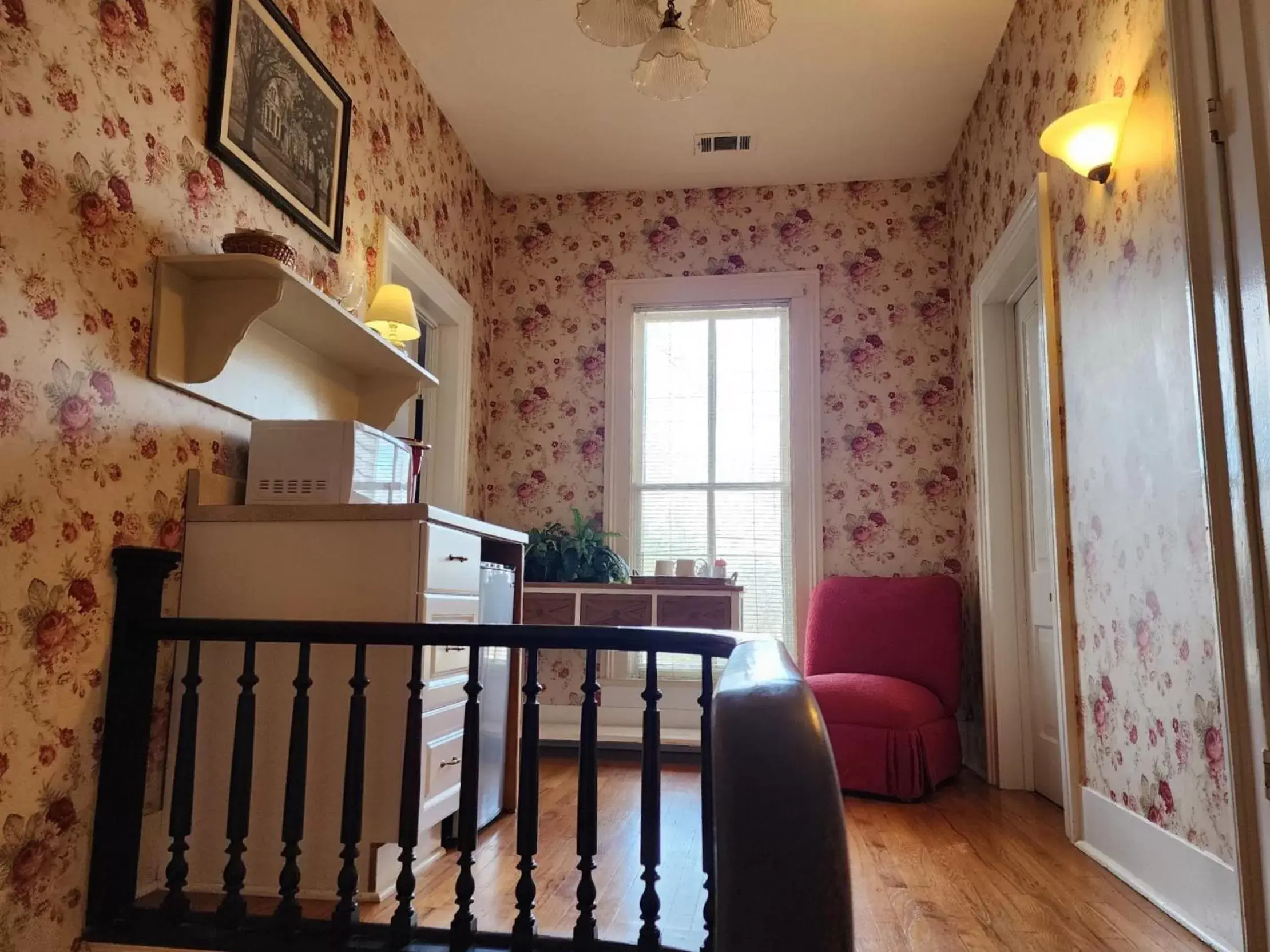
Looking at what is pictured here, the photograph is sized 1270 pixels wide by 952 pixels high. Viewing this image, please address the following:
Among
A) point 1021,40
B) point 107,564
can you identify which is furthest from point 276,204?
point 1021,40

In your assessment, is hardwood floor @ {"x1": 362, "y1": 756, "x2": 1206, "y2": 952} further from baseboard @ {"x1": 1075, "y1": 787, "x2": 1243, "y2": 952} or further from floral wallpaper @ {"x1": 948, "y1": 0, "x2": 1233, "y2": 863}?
floral wallpaper @ {"x1": 948, "y1": 0, "x2": 1233, "y2": 863}

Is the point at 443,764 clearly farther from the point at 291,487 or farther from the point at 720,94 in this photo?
the point at 720,94

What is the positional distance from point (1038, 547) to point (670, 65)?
2.26 m

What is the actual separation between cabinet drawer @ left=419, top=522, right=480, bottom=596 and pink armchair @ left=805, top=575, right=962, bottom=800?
57.9 inches

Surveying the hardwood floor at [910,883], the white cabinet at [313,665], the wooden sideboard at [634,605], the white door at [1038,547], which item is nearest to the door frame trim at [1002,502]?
the white door at [1038,547]

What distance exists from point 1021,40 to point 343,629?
3060mm

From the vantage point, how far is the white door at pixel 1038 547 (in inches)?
126

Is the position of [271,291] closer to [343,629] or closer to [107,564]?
[107,564]

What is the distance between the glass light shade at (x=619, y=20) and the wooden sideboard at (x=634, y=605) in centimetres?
231

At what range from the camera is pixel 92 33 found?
179cm

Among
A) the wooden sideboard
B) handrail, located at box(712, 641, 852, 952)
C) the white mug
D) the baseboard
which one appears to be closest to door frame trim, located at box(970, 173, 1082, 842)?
the baseboard

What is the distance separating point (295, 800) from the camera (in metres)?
1.77

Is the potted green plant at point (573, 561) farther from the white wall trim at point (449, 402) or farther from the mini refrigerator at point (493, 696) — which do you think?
the mini refrigerator at point (493, 696)

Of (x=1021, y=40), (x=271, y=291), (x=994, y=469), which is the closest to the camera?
(x=271, y=291)
